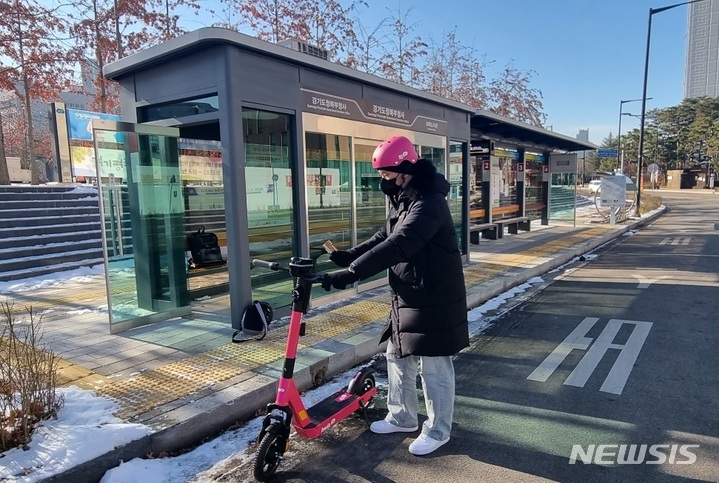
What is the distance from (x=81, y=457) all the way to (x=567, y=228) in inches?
677

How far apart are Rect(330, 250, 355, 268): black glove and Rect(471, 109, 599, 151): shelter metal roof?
7852 mm

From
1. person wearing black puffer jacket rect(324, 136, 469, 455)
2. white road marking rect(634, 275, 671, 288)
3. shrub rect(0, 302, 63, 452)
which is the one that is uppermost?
person wearing black puffer jacket rect(324, 136, 469, 455)

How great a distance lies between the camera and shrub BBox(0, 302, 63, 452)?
9.03 ft

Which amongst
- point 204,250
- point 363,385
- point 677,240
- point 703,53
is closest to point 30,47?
point 204,250

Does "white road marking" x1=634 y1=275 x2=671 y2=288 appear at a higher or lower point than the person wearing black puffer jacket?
lower

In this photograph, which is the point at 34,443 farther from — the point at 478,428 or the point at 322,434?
the point at 478,428

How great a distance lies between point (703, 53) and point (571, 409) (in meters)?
133

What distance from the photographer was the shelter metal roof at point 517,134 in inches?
432

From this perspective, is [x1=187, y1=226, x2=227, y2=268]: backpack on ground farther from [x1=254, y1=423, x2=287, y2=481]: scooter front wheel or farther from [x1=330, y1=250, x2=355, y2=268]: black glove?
[x1=254, y1=423, x2=287, y2=481]: scooter front wheel

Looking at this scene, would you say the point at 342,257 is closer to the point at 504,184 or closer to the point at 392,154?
the point at 392,154

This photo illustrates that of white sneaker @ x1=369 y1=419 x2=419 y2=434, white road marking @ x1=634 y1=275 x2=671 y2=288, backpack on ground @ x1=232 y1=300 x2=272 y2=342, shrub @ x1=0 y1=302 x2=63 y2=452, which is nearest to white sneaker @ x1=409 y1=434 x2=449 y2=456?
white sneaker @ x1=369 y1=419 x2=419 y2=434

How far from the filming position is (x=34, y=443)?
9.05ft

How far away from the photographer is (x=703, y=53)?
10369cm

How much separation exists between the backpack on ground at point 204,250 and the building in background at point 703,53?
406ft
